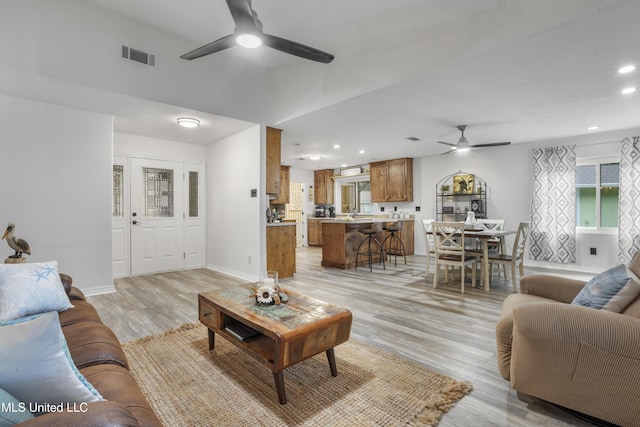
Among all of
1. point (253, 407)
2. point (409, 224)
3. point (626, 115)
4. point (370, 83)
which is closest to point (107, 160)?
point (370, 83)

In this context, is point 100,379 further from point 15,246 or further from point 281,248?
point 281,248

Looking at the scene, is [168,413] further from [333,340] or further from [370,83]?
[370,83]

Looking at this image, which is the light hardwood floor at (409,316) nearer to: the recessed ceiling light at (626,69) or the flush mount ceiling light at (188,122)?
the flush mount ceiling light at (188,122)

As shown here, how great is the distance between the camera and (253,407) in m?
1.70

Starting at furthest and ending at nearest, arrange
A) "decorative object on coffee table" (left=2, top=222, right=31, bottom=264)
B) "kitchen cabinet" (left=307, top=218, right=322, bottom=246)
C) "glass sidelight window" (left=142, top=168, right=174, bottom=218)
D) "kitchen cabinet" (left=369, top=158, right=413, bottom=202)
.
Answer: "kitchen cabinet" (left=307, top=218, right=322, bottom=246) → "kitchen cabinet" (left=369, top=158, right=413, bottom=202) → "glass sidelight window" (left=142, top=168, right=174, bottom=218) → "decorative object on coffee table" (left=2, top=222, right=31, bottom=264)

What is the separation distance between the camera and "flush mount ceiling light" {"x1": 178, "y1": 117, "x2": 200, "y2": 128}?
420 centimetres

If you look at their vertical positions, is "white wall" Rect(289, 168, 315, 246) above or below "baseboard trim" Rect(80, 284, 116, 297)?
above

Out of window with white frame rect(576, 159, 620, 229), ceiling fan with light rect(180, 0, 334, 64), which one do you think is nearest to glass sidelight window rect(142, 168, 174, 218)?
ceiling fan with light rect(180, 0, 334, 64)

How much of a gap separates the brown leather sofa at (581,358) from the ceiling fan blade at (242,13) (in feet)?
8.04

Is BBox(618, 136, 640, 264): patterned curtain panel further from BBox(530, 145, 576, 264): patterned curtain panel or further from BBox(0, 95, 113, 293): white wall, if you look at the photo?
BBox(0, 95, 113, 293): white wall

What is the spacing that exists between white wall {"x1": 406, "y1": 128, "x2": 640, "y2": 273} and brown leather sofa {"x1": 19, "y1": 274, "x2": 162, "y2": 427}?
6577mm

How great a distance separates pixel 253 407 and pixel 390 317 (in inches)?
70.0

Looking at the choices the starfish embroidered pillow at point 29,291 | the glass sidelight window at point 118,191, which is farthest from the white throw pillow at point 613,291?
the glass sidelight window at point 118,191

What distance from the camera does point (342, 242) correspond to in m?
5.68
